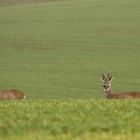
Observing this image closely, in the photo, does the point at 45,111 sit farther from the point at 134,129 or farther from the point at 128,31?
the point at 128,31

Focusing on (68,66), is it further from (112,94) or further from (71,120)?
(71,120)

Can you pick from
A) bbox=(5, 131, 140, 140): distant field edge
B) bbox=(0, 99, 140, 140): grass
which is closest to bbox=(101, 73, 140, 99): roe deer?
bbox=(0, 99, 140, 140): grass

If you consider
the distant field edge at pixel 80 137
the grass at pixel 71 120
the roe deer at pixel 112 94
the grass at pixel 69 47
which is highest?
the grass at pixel 69 47

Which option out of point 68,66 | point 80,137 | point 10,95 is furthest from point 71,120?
point 68,66

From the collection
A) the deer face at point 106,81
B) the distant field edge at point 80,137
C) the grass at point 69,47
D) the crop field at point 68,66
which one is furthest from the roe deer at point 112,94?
the distant field edge at point 80,137

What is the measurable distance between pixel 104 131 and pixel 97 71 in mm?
27309

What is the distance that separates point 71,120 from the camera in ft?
46.2

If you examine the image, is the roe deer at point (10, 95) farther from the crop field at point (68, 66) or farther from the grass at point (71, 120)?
the grass at point (71, 120)

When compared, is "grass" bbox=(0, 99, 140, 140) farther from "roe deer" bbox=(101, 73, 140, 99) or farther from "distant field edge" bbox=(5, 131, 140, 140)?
"roe deer" bbox=(101, 73, 140, 99)

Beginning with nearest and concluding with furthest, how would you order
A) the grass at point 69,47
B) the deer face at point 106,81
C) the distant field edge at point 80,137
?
the distant field edge at point 80,137 < the deer face at point 106,81 < the grass at point 69,47

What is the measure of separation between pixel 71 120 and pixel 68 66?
92.5 feet

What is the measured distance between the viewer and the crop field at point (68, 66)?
13328 millimetres

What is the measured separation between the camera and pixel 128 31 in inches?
2124

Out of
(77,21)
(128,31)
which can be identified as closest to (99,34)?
(128,31)
